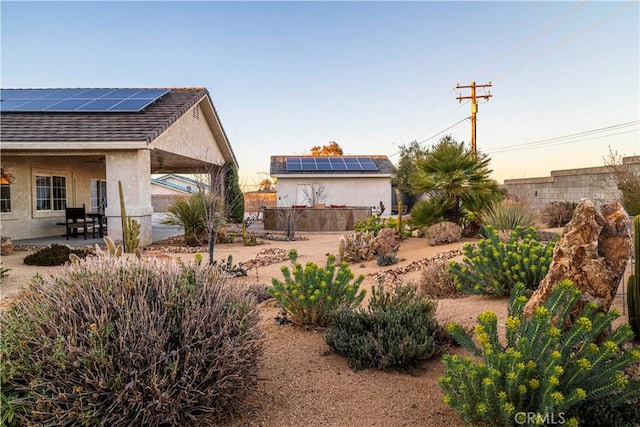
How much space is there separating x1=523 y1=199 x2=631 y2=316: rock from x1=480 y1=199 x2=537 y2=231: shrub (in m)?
6.60

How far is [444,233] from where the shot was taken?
1124 centimetres

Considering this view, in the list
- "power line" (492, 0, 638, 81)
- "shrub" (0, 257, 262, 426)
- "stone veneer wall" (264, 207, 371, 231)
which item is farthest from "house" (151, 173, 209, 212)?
"shrub" (0, 257, 262, 426)

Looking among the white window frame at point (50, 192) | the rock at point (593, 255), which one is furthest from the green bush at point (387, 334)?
the white window frame at point (50, 192)

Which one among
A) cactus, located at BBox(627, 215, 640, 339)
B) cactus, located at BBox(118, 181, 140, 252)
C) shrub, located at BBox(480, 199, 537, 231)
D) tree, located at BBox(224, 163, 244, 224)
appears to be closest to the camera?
cactus, located at BBox(627, 215, 640, 339)

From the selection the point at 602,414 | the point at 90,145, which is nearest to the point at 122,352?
the point at 602,414

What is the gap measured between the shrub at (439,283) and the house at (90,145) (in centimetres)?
992

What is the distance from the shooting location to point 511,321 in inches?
91.7

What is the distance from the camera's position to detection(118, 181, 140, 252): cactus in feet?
40.2

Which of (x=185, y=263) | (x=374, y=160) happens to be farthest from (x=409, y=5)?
(x=374, y=160)

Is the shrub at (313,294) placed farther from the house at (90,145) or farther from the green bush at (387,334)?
the house at (90,145)

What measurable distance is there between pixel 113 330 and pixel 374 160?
26719 millimetres

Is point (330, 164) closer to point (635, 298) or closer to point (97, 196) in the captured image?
point (97, 196)

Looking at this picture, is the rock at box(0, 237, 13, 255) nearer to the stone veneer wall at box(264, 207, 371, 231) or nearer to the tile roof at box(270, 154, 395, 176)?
the stone veneer wall at box(264, 207, 371, 231)

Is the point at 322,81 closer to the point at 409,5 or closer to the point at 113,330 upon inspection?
the point at 409,5
